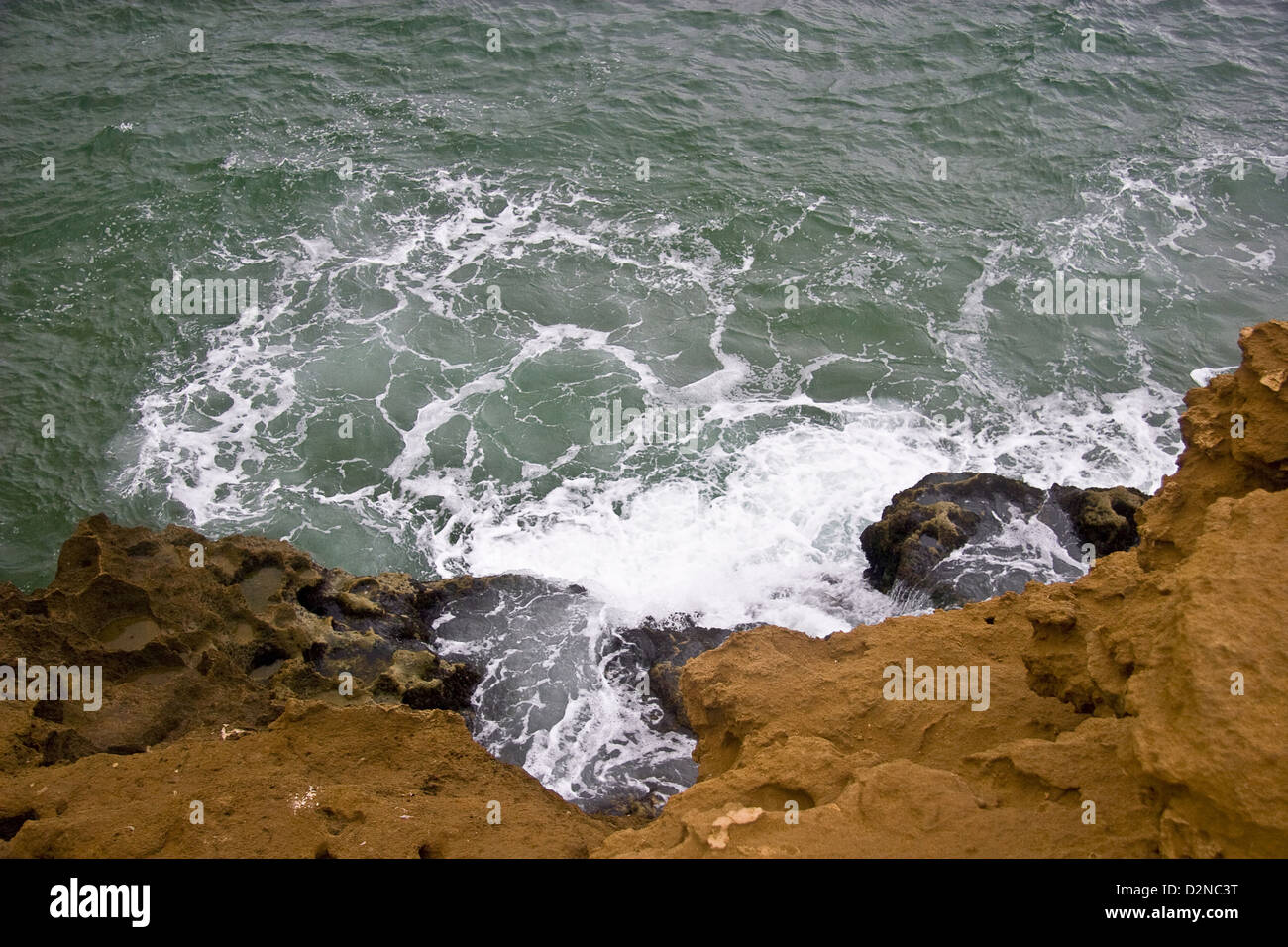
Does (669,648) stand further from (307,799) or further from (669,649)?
(307,799)

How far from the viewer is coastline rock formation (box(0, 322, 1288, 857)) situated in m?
6.54

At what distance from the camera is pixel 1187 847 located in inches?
236

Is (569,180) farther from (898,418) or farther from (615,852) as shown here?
(615,852)

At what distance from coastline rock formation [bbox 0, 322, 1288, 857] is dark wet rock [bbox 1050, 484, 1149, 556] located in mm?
4681

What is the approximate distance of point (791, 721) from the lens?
941 centimetres

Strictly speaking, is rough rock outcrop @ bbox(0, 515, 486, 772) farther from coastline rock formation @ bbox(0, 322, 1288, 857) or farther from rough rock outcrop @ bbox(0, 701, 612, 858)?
rough rock outcrop @ bbox(0, 701, 612, 858)

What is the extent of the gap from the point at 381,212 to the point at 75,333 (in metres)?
6.92

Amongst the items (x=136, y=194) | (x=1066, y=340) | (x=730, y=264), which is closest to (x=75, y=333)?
(x=136, y=194)

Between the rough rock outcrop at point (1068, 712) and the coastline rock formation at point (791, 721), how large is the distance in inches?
0.9

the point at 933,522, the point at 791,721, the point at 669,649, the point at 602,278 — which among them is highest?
the point at 602,278

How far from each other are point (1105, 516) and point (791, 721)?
7862 millimetres

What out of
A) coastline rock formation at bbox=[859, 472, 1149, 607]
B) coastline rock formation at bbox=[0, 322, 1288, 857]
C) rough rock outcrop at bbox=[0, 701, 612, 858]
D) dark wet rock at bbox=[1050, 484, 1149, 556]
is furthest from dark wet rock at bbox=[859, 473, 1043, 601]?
rough rock outcrop at bbox=[0, 701, 612, 858]

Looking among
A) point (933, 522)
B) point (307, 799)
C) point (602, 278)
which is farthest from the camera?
point (602, 278)

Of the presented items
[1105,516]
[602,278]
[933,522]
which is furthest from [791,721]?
[602,278]
